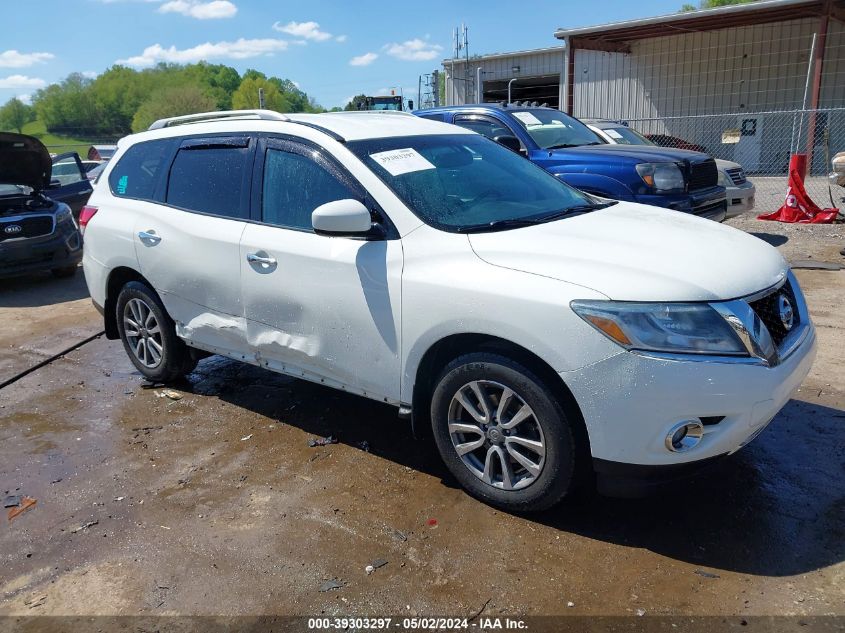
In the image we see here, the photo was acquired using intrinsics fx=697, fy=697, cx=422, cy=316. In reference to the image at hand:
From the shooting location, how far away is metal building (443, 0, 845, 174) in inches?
747

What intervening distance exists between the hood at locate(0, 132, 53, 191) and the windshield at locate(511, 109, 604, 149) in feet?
20.5

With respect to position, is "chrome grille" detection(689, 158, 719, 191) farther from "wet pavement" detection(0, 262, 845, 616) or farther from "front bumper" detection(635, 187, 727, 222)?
"wet pavement" detection(0, 262, 845, 616)

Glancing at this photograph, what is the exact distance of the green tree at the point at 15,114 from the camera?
98325 millimetres

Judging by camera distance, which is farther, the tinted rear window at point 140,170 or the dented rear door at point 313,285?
the tinted rear window at point 140,170

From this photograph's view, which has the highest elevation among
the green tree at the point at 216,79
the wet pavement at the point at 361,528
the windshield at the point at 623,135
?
the green tree at the point at 216,79

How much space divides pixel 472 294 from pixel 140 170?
3112mm

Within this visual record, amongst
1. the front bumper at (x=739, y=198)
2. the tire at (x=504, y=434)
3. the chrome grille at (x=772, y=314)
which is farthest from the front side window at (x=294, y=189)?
the front bumper at (x=739, y=198)

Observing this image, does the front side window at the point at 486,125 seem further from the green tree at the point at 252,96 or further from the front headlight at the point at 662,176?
the green tree at the point at 252,96

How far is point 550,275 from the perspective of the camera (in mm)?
2943

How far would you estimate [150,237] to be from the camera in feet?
15.3

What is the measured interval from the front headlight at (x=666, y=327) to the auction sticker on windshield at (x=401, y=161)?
1.43m

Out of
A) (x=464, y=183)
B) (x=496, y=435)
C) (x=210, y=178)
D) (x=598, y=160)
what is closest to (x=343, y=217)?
(x=464, y=183)

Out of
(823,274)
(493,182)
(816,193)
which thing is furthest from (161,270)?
(816,193)

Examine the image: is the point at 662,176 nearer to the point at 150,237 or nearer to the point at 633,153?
the point at 633,153
